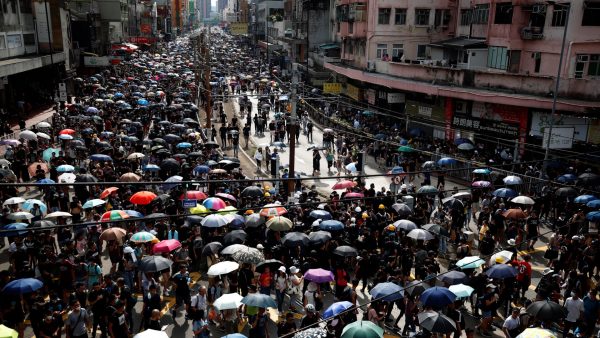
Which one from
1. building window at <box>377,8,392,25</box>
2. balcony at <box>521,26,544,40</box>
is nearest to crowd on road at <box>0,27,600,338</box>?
balcony at <box>521,26,544,40</box>

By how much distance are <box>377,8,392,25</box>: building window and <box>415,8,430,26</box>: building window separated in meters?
2.12

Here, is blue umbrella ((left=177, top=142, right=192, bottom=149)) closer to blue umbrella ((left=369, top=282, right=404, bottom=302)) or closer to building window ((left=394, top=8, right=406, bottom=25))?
blue umbrella ((left=369, top=282, right=404, bottom=302))

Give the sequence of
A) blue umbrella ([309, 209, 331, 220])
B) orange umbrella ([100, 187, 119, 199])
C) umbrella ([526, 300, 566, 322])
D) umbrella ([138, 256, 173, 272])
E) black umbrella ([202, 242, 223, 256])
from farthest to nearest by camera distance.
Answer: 1. orange umbrella ([100, 187, 119, 199])
2. blue umbrella ([309, 209, 331, 220])
3. black umbrella ([202, 242, 223, 256])
4. umbrella ([138, 256, 173, 272])
5. umbrella ([526, 300, 566, 322])

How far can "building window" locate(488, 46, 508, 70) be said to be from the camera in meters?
32.9

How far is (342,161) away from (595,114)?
507 inches

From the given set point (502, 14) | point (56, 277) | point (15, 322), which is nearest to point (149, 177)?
point (56, 277)

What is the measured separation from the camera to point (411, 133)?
3397cm

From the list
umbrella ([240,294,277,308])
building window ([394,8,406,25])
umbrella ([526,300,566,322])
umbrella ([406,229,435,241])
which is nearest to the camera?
umbrella ([526,300,566,322])

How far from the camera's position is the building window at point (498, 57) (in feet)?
108

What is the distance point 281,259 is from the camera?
50.4 ft

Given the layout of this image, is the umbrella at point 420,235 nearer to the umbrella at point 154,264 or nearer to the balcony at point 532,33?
the umbrella at point 154,264

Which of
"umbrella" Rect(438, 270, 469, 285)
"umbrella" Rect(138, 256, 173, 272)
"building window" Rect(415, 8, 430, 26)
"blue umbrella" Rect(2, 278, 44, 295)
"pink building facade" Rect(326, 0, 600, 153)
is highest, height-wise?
"building window" Rect(415, 8, 430, 26)

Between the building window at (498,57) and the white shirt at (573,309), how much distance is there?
23596 mm

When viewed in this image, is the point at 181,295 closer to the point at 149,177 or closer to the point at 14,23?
the point at 149,177
